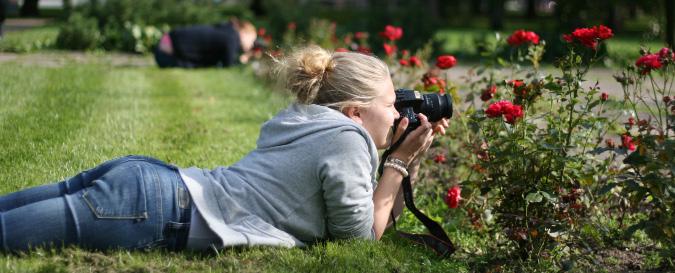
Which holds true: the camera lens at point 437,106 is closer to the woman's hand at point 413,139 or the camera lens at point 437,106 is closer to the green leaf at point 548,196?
the woman's hand at point 413,139

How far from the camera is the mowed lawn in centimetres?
298

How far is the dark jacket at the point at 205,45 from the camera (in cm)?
1088

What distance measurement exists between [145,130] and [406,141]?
2.91 meters

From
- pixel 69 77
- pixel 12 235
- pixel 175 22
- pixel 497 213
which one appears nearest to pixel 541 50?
pixel 497 213

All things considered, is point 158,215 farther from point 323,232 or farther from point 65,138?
point 65,138

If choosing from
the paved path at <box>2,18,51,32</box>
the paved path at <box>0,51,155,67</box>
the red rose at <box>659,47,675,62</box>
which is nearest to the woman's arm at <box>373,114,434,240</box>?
the red rose at <box>659,47,675,62</box>

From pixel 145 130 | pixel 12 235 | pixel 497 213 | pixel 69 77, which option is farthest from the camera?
pixel 69 77

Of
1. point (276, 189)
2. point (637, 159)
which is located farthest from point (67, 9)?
point (637, 159)

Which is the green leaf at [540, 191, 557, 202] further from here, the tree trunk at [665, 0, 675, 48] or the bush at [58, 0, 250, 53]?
the tree trunk at [665, 0, 675, 48]

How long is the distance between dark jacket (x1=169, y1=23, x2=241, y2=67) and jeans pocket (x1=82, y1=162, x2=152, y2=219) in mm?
8090

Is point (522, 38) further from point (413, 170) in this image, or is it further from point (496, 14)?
point (496, 14)

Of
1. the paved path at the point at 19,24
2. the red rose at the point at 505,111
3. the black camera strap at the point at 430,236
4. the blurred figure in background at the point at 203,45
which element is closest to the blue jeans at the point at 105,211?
the black camera strap at the point at 430,236

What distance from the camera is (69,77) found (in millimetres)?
8523

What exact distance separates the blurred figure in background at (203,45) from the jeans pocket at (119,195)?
791 cm
